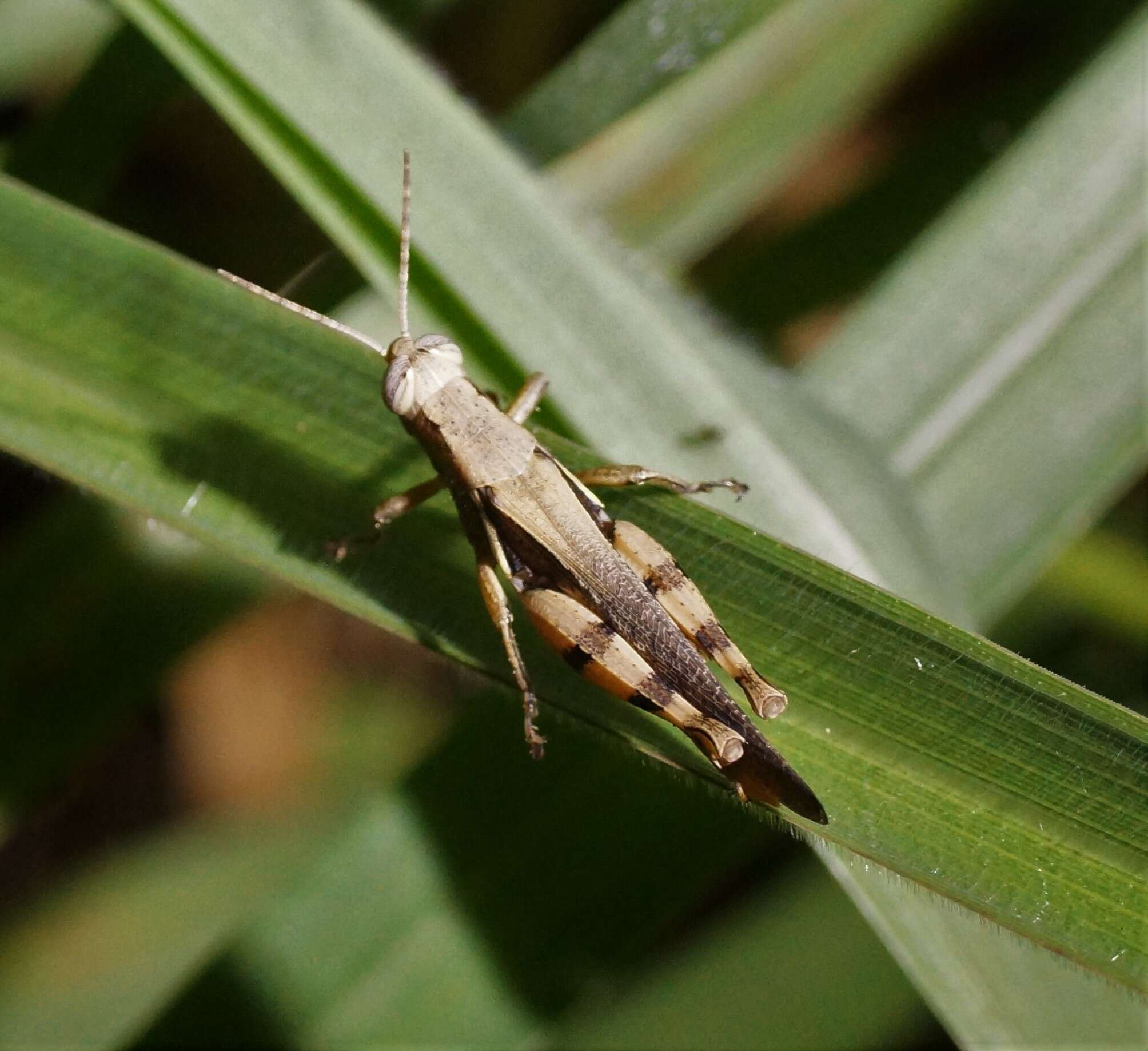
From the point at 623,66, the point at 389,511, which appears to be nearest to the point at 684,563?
the point at 389,511

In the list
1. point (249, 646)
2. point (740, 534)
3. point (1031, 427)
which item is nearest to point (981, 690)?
point (740, 534)

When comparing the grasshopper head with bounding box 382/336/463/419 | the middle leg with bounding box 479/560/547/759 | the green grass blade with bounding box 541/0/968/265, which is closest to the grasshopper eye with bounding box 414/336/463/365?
the grasshopper head with bounding box 382/336/463/419

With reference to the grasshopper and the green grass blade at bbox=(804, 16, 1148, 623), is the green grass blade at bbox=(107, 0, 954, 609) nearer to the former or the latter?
the grasshopper

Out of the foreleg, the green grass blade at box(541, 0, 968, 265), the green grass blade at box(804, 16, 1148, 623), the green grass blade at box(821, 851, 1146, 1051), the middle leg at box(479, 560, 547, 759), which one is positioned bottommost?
the green grass blade at box(821, 851, 1146, 1051)

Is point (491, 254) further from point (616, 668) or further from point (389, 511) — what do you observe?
point (616, 668)

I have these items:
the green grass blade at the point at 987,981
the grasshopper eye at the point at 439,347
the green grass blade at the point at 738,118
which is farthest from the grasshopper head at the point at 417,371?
the green grass blade at the point at 987,981

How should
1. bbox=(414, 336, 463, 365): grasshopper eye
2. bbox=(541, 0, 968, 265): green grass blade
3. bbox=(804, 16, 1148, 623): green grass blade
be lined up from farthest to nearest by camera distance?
bbox=(541, 0, 968, 265): green grass blade
bbox=(804, 16, 1148, 623): green grass blade
bbox=(414, 336, 463, 365): grasshopper eye

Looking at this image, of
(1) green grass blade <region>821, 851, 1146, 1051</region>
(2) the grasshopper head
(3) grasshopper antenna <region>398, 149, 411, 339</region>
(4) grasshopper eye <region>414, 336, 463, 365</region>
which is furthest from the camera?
(4) grasshopper eye <region>414, 336, 463, 365</region>
